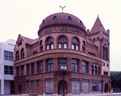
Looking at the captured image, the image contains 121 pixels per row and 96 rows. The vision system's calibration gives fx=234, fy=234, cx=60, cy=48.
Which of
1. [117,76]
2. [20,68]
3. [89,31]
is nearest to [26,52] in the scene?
[20,68]

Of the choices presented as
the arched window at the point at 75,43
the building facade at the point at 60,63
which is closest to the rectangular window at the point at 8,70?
the building facade at the point at 60,63

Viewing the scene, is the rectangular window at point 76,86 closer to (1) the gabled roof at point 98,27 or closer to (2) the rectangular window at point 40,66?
(2) the rectangular window at point 40,66

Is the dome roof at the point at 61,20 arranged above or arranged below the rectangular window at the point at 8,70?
above

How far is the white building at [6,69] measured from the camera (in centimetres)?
5430

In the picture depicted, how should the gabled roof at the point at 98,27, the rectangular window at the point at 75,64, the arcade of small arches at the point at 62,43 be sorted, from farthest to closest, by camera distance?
the gabled roof at the point at 98,27
the arcade of small arches at the point at 62,43
the rectangular window at the point at 75,64

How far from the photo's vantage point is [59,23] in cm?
4434

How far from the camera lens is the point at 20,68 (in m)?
54.3

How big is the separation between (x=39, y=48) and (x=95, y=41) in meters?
17.3

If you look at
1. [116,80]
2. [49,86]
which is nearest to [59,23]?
[49,86]

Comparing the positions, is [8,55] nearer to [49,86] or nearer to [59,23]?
[49,86]

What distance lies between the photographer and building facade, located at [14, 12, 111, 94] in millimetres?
42719

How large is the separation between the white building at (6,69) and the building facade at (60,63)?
11.2ft

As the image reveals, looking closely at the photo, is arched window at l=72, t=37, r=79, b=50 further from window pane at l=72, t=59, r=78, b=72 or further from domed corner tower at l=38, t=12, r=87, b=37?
Answer: window pane at l=72, t=59, r=78, b=72

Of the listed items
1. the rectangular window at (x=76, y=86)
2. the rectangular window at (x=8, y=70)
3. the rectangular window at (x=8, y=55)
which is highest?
the rectangular window at (x=8, y=55)
